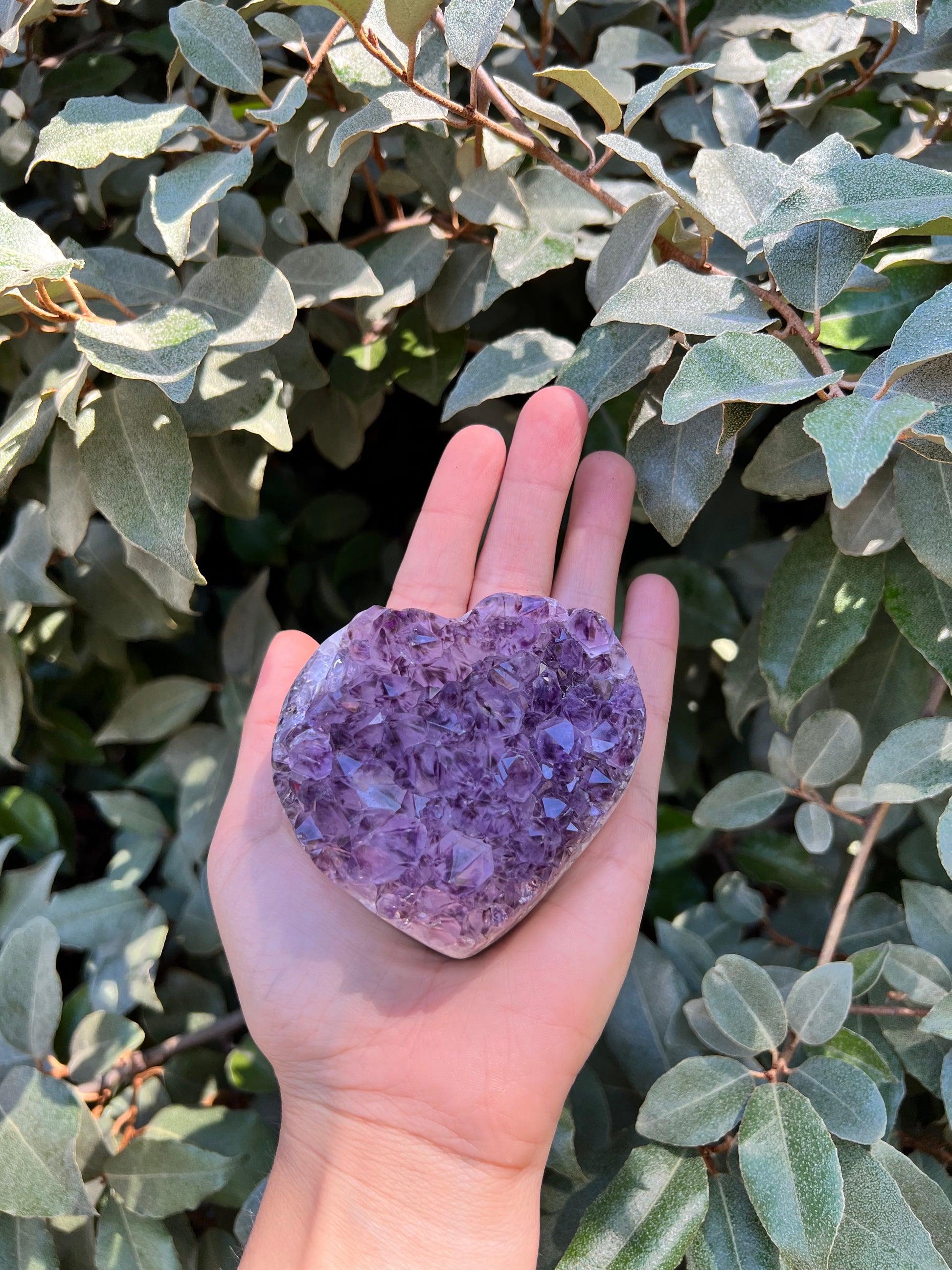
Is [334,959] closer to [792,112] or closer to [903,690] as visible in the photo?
[903,690]

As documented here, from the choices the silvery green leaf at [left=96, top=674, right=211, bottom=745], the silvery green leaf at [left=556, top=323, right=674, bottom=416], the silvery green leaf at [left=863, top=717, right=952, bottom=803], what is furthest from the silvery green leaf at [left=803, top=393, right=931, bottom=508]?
the silvery green leaf at [left=96, top=674, right=211, bottom=745]

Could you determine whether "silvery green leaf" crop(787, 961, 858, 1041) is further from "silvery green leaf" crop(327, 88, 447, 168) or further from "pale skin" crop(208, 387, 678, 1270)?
"silvery green leaf" crop(327, 88, 447, 168)

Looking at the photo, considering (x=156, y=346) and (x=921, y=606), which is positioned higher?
(x=156, y=346)

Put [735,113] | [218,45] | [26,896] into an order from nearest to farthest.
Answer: [218,45] → [735,113] → [26,896]

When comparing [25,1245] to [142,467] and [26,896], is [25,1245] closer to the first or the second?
[26,896]

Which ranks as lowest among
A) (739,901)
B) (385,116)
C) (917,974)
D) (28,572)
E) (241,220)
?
(739,901)

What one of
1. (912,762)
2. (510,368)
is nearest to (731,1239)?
(912,762)

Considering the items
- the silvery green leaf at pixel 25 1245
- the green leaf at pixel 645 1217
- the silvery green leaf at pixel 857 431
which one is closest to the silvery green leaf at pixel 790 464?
the silvery green leaf at pixel 857 431
